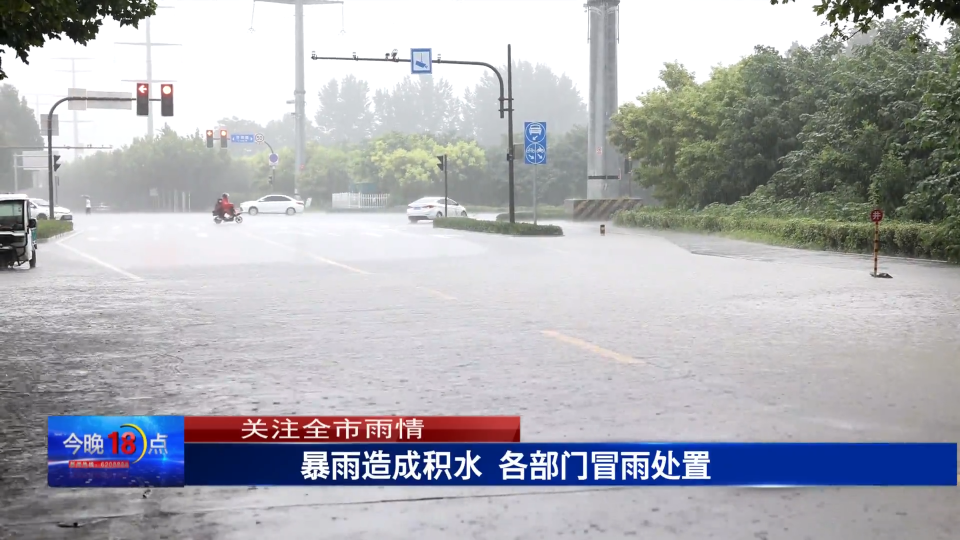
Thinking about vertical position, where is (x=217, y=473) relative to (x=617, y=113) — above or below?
below

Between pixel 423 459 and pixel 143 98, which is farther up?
pixel 143 98

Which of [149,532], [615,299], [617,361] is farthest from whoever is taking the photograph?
[615,299]

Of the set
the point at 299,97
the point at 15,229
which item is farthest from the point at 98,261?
the point at 299,97

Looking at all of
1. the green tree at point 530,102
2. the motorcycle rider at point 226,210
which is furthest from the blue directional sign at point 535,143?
the green tree at point 530,102

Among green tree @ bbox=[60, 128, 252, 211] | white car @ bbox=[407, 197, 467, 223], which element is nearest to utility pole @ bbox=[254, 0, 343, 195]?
green tree @ bbox=[60, 128, 252, 211]

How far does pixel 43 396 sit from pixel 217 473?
3.76 metres

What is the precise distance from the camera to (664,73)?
58594 mm

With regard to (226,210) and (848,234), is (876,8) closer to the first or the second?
(848,234)

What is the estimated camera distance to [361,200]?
100 metres

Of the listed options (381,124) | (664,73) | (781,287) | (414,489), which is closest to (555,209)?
(664,73)

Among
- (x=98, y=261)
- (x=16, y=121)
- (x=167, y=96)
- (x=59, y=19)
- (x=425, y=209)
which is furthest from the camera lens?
(x=16, y=121)

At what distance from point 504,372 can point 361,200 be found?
91328 mm

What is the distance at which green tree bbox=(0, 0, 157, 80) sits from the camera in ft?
48.9

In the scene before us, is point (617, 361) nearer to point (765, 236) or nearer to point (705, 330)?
point (705, 330)
